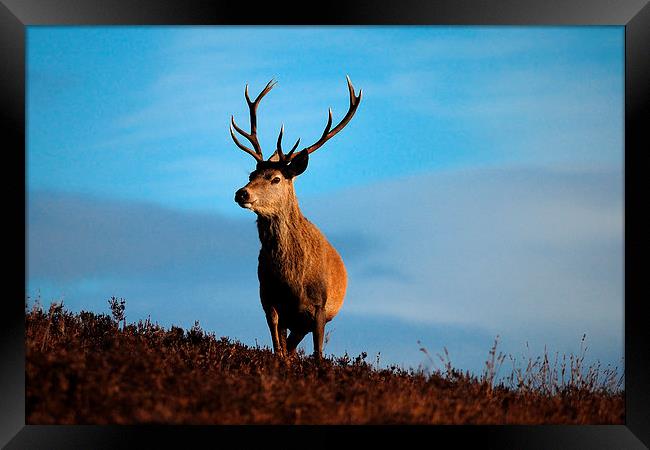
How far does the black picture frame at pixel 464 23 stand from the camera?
7426 millimetres

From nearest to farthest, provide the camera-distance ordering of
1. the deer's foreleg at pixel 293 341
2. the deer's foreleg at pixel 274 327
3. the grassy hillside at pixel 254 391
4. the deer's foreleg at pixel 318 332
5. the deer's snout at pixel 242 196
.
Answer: the grassy hillside at pixel 254 391 → the deer's snout at pixel 242 196 → the deer's foreleg at pixel 318 332 → the deer's foreleg at pixel 274 327 → the deer's foreleg at pixel 293 341

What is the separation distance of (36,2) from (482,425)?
5256 mm

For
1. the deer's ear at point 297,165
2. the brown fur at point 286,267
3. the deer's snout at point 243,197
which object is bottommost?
the brown fur at point 286,267

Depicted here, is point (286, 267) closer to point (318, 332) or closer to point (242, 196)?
point (318, 332)

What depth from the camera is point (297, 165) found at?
9844mm

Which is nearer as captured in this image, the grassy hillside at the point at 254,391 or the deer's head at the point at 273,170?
the grassy hillside at the point at 254,391

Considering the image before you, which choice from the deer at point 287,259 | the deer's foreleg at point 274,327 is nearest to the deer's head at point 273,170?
the deer at point 287,259

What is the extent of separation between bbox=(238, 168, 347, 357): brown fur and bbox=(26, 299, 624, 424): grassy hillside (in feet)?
1.65

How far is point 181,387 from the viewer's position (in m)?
7.23

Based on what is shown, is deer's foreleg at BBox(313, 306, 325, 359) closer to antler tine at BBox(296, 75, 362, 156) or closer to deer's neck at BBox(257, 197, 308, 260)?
deer's neck at BBox(257, 197, 308, 260)

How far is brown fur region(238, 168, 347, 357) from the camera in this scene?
968cm

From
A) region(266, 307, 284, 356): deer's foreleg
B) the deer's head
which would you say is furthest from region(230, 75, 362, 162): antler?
region(266, 307, 284, 356): deer's foreleg

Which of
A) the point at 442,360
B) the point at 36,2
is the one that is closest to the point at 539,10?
the point at 442,360

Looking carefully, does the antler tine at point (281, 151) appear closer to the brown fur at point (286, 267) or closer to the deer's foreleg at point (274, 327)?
the brown fur at point (286, 267)
